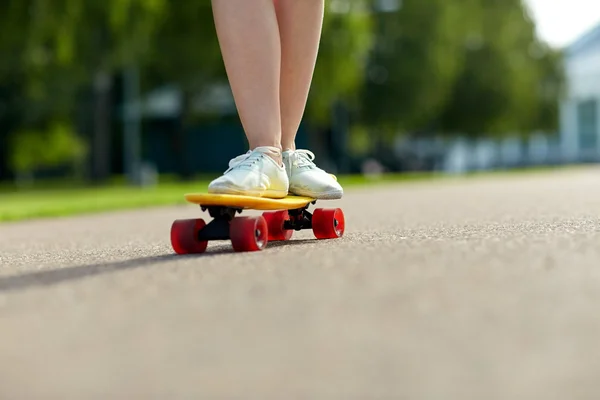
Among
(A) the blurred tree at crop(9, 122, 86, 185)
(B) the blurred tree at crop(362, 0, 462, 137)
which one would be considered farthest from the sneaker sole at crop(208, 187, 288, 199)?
(A) the blurred tree at crop(9, 122, 86, 185)

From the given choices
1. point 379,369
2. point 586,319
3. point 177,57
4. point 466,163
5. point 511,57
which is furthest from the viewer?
point 466,163

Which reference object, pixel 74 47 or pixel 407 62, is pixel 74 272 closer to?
pixel 74 47

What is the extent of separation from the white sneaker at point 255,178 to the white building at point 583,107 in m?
49.6

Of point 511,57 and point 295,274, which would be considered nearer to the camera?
point 295,274

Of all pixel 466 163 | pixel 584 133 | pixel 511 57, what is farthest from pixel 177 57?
pixel 584 133

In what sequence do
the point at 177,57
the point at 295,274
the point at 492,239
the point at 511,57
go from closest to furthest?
1. the point at 295,274
2. the point at 492,239
3. the point at 177,57
4. the point at 511,57

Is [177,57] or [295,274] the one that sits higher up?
[177,57]

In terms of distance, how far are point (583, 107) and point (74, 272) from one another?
185 ft

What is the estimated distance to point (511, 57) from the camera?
38.7 metres

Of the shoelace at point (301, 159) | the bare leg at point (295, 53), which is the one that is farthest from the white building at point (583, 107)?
→ the shoelace at point (301, 159)

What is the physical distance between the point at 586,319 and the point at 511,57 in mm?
38084

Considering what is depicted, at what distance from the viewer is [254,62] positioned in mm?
3510

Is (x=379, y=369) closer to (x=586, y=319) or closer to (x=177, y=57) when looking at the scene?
(x=586, y=319)

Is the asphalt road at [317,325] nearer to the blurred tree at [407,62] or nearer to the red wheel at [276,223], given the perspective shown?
the red wheel at [276,223]
